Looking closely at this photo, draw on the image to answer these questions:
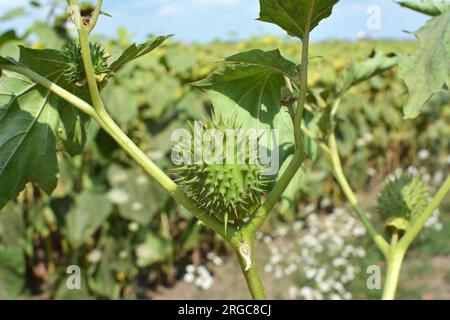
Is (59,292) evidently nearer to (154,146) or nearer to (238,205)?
(154,146)

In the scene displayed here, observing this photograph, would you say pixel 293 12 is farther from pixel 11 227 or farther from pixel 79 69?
pixel 11 227

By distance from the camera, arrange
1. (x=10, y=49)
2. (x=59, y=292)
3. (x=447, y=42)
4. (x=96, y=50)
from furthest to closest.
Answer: (x=59, y=292)
(x=10, y=49)
(x=96, y=50)
(x=447, y=42)

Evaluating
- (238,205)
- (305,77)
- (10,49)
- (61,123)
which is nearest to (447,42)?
(305,77)

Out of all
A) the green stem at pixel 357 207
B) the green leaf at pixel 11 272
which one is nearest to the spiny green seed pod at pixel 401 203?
the green stem at pixel 357 207

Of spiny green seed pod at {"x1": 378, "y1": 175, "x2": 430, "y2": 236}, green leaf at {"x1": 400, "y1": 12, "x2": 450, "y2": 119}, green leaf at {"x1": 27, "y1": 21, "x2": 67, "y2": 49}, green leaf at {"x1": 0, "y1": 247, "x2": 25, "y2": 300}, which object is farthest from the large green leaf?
green leaf at {"x1": 400, "y1": 12, "x2": 450, "y2": 119}

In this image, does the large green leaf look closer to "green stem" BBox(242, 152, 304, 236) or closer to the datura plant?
the datura plant
